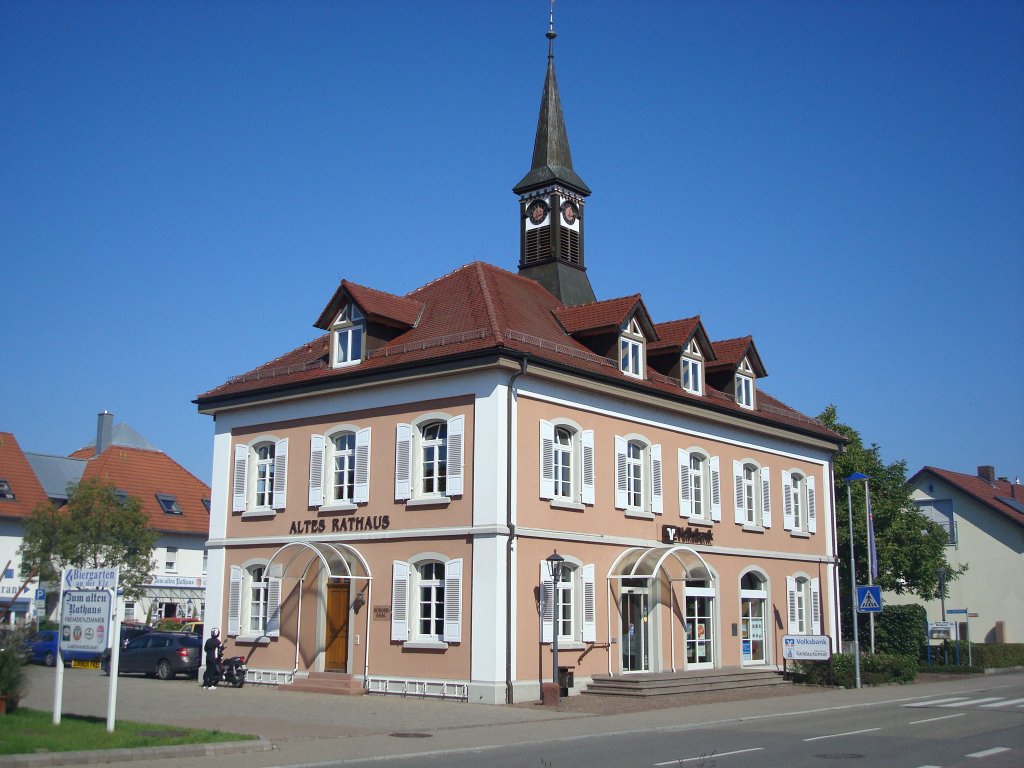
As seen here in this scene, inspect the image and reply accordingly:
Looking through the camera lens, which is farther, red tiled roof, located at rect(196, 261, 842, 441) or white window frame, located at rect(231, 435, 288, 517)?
white window frame, located at rect(231, 435, 288, 517)

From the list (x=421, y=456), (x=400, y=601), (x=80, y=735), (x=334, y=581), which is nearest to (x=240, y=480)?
(x=334, y=581)

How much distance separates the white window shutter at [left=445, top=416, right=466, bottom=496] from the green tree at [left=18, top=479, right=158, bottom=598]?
22920 millimetres

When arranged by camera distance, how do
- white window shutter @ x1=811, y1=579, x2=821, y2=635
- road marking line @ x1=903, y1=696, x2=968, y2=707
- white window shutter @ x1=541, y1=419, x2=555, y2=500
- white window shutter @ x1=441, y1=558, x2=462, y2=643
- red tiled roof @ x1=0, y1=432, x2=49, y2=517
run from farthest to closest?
red tiled roof @ x1=0, y1=432, x2=49, y2=517
white window shutter @ x1=811, y1=579, x2=821, y2=635
white window shutter @ x1=541, y1=419, x2=555, y2=500
white window shutter @ x1=441, y1=558, x2=462, y2=643
road marking line @ x1=903, y1=696, x2=968, y2=707

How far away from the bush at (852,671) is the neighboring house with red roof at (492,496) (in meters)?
1.61

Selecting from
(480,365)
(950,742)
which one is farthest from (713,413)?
(950,742)

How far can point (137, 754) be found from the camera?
13.5 meters

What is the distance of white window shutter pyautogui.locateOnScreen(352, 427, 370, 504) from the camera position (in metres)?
26.8

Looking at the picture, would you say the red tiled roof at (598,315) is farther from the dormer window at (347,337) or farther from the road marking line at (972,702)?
the road marking line at (972,702)

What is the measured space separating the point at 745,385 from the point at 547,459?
415 inches

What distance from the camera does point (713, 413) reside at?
31359 millimetres

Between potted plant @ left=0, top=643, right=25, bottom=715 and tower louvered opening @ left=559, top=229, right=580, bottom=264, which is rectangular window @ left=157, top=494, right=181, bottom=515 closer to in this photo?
tower louvered opening @ left=559, top=229, right=580, bottom=264

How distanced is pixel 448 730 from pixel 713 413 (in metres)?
15.4

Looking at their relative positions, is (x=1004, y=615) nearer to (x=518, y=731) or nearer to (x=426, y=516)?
(x=426, y=516)

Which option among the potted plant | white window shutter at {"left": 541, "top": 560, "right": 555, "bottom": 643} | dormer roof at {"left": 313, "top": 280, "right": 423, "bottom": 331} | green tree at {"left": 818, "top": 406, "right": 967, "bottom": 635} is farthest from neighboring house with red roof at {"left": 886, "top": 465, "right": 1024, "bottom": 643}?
the potted plant
